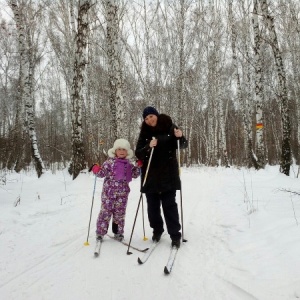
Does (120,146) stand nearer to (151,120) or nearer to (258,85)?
(151,120)

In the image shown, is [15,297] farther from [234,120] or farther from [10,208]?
[234,120]

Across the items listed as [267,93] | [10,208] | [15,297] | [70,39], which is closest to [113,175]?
[15,297]

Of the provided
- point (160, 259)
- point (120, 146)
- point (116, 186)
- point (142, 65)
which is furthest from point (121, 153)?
point (142, 65)

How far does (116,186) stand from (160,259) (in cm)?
125

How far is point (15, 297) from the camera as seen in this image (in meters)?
2.73

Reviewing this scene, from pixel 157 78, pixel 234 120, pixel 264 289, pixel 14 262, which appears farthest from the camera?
pixel 234 120

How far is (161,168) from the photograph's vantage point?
4176mm

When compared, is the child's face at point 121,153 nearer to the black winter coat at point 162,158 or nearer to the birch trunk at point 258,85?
the black winter coat at point 162,158

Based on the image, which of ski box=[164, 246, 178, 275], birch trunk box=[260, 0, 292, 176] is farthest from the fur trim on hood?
birch trunk box=[260, 0, 292, 176]

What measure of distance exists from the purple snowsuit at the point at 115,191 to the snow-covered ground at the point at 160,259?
0.35 meters

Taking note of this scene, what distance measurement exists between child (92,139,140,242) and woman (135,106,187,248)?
25cm

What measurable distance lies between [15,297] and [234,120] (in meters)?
38.0

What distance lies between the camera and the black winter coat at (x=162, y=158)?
4.13m

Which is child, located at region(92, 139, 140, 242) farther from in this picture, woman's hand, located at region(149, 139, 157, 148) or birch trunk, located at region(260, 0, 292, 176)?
birch trunk, located at region(260, 0, 292, 176)
